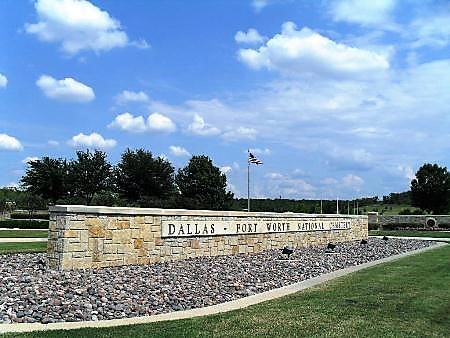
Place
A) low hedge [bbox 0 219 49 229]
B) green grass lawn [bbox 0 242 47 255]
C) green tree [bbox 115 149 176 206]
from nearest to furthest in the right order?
green grass lawn [bbox 0 242 47 255] < low hedge [bbox 0 219 49 229] < green tree [bbox 115 149 176 206]

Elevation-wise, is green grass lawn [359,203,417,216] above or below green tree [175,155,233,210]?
below

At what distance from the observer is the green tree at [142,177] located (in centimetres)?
5897

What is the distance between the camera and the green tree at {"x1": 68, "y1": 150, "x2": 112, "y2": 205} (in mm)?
56844

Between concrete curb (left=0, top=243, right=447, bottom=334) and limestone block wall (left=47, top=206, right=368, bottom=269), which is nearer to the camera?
concrete curb (left=0, top=243, right=447, bottom=334)

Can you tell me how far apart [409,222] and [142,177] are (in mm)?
27108

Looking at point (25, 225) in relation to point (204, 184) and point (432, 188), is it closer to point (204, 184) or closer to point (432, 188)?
point (204, 184)

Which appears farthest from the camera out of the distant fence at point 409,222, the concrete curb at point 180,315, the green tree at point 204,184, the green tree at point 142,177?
the green tree at point 142,177

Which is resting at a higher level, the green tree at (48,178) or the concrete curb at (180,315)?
the green tree at (48,178)

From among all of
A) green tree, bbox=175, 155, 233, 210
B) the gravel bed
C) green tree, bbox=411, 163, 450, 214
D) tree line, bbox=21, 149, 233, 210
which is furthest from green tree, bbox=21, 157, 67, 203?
the gravel bed

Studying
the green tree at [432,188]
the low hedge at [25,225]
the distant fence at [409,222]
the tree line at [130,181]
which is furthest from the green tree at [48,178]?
the green tree at [432,188]

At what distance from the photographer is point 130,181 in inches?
2343

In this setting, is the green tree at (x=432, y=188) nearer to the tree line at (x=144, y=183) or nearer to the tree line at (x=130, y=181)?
the tree line at (x=144, y=183)

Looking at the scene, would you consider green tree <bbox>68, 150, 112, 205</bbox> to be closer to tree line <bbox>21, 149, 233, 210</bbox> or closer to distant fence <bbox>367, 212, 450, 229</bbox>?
tree line <bbox>21, 149, 233, 210</bbox>

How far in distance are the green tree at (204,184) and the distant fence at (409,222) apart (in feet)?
47.1
